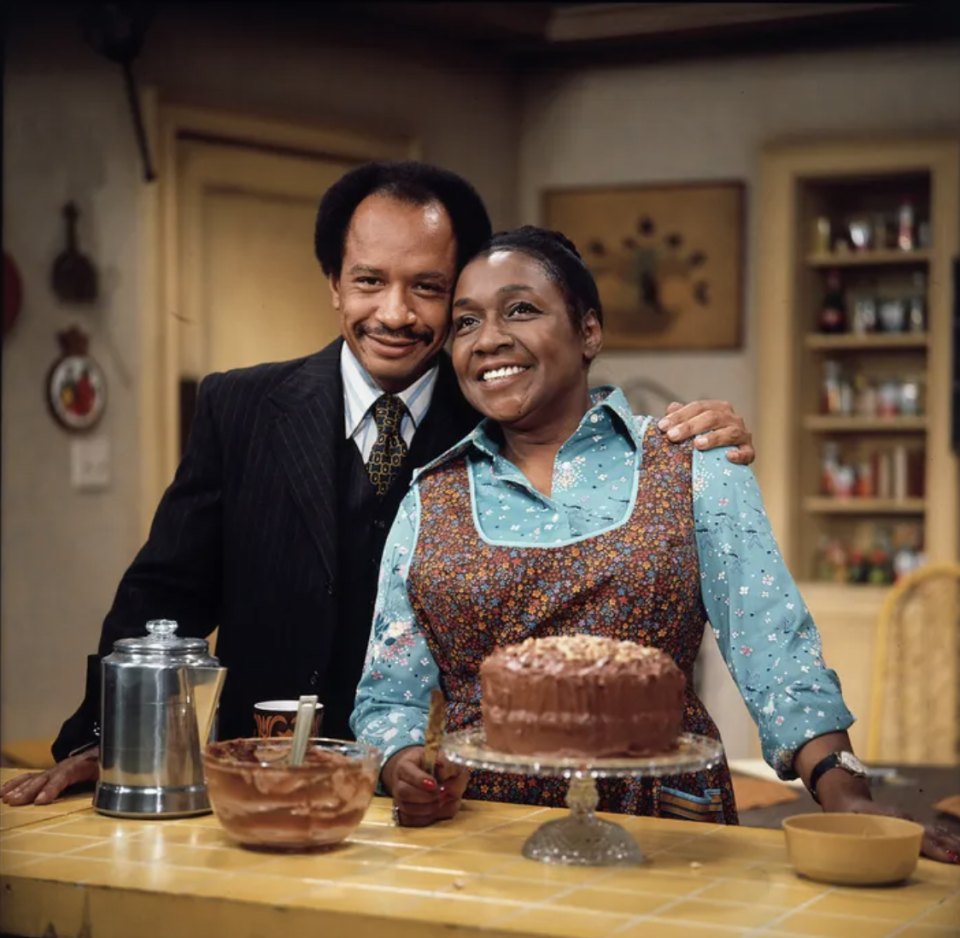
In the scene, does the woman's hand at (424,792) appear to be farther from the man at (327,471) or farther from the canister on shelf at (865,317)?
the canister on shelf at (865,317)

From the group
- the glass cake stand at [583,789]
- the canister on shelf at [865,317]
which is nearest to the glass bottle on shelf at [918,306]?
the canister on shelf at [865,317]

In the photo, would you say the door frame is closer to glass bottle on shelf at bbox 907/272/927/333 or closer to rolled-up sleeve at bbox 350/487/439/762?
glass bottle on shelf at bbox 907/272/927/333

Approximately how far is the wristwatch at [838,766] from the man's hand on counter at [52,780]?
2.99 feet

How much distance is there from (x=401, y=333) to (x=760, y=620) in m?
0.77

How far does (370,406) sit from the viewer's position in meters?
2.67

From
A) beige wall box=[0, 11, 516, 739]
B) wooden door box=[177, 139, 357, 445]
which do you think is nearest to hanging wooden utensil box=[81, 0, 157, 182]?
beige wall box=[0, 11, 516, 739]

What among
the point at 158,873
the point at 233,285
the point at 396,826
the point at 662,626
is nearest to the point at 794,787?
the point at 662,626

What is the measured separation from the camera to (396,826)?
6.32ft

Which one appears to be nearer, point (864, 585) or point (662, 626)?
point (662, 626)

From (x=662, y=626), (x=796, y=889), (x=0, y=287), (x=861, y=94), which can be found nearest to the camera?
(x=796, y=889)

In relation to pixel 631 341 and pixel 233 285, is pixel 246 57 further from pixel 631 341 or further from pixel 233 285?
pixel 631 341

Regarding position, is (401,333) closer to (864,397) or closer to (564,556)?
(564,556)

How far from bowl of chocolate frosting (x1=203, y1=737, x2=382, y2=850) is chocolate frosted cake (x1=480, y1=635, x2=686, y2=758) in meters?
0.17

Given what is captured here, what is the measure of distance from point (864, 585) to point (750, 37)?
2.19m
